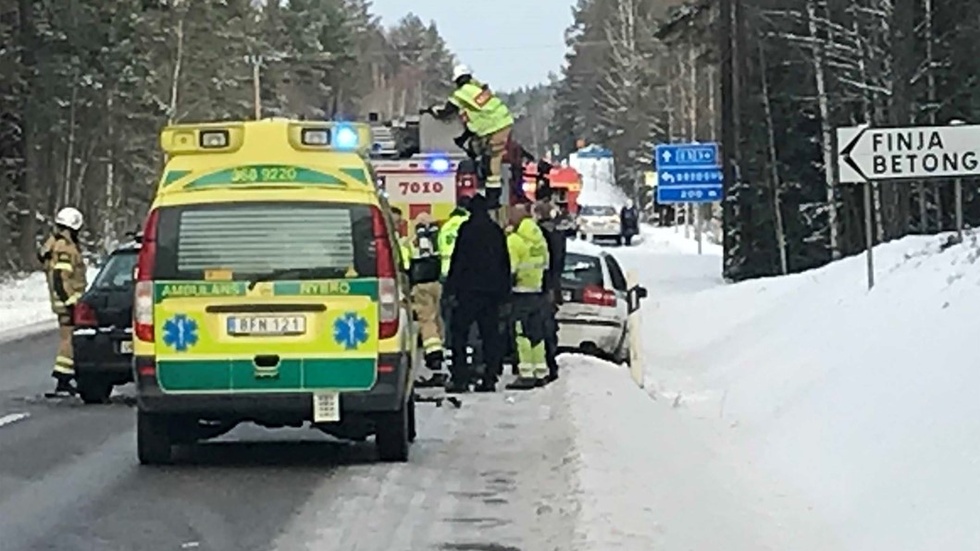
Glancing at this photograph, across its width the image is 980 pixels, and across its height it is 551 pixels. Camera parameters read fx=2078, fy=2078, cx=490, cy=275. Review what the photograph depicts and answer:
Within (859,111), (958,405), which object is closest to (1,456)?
(958,405)

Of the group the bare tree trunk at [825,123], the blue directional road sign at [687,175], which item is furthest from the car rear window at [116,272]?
the blue directional road sign at [687,175]

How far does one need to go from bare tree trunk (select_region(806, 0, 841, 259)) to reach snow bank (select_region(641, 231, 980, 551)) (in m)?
14.0

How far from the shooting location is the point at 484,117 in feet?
68.8

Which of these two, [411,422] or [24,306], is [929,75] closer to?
[24,306]

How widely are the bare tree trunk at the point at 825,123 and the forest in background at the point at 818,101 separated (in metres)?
0.04

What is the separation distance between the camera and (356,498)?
12.3 m

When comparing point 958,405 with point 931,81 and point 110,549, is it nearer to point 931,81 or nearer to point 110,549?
point 110,549

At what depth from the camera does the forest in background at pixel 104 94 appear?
56.6 meters

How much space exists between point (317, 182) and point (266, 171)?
1.17ft

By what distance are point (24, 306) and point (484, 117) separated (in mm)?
23970

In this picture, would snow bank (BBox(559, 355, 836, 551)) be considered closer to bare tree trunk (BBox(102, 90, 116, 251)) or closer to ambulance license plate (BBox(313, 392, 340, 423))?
ambulance license plate (BBox(313, 392, 340, 423))

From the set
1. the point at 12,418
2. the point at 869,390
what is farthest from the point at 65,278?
the point at 869,390

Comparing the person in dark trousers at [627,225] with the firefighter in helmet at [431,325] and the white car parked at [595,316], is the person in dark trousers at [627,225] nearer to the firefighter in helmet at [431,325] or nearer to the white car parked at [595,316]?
the white car parked at [595,316]

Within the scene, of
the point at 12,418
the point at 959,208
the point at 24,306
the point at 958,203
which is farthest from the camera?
the point at 24,306
